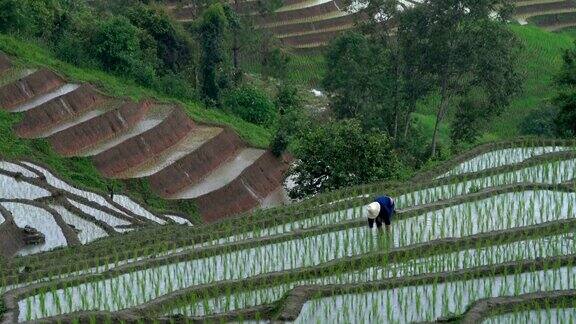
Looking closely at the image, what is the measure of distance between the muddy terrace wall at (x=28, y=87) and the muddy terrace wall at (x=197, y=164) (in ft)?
13.3

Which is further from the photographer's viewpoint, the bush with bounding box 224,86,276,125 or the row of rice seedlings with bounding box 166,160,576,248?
the bush with bounding box 224,86,276,125

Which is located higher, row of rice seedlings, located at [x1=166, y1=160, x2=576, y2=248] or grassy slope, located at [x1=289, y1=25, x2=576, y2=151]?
grassy slope, located at [x1=289, y1=25, x2=576, y2=151]

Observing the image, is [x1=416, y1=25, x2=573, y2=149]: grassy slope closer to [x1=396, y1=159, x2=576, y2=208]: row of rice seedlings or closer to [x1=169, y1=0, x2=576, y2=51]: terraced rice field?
[x1=169, y1=0, x2=576, y2=51]: terraced rice field

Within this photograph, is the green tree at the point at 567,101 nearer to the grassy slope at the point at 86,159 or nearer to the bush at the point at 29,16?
the grassy slope at the point at 86,159

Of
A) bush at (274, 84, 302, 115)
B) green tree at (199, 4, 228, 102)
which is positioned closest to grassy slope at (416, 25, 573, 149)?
bush at (274, 84, 302, 115)

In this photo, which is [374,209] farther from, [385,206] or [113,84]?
[113,84]

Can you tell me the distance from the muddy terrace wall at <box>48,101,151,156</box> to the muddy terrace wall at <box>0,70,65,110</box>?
1.84m

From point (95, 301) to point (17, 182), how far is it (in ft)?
27.5

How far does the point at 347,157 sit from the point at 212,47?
1153cm

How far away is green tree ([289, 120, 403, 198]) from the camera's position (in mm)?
18453

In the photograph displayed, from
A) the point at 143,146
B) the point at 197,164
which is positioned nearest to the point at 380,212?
the point at 197,164

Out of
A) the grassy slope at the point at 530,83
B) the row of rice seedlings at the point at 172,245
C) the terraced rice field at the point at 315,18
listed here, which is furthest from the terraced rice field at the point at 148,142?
the terraced rice field at the point at 315,18

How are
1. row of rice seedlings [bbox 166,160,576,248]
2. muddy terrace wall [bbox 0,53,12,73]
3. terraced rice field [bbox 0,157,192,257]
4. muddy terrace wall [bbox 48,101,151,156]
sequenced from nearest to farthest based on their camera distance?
row of rice seedlings [bbox 166,160,576,248], terraced rice field [bbox 0,157,192,257], muddy terrace wall [bbox 48,101,151,156], muddy terrace wall [bbox 0,53,12,73]

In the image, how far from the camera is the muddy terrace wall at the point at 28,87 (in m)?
23.3
